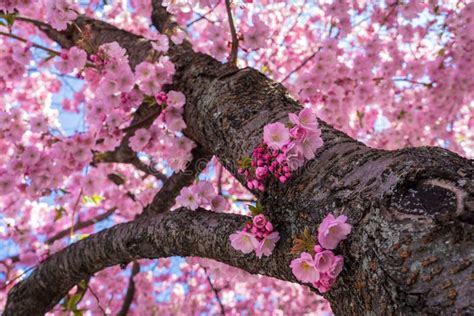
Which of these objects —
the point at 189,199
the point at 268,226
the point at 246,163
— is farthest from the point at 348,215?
the point at 189,199

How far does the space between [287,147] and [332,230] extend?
15.5 inches

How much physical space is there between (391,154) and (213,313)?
706cm

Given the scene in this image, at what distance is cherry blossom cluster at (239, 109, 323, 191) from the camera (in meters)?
1.57

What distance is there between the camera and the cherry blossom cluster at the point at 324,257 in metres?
1.25

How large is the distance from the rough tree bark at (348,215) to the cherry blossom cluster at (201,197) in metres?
0.05

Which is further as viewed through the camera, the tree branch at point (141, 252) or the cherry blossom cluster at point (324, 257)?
the tree branch at point (141, 252)

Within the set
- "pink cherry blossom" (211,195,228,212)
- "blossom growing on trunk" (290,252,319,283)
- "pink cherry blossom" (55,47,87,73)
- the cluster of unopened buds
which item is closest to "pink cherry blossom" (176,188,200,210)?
"pink cherry blossom" (211,195,228,212)

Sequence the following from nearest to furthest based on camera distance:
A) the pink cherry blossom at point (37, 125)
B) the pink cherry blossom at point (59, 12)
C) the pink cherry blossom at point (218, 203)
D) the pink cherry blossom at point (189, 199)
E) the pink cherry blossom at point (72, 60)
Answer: the pink cherry blossom at point (189, 199) < the pink cherry blossom at point (218, 203) < the pink cherry blossom at point (59, 12) < the pink cherry blossom at point (72, 60) < the pink cherry blossom at point (37, 125)

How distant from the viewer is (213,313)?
7969 mm

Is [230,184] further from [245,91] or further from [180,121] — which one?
[245,91]

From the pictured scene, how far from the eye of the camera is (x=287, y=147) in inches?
62.2

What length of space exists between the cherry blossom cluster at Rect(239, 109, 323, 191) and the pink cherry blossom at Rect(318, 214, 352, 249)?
335mm

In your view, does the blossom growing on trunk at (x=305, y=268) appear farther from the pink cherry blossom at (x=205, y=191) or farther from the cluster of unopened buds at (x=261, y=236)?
the pink cherry blossom at (x=205, y=191)

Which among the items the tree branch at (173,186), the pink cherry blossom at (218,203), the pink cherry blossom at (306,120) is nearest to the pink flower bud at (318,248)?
the pink cherry blossom at (306,120)
